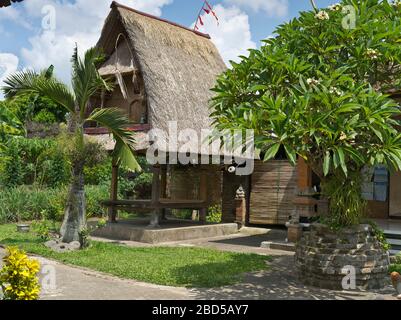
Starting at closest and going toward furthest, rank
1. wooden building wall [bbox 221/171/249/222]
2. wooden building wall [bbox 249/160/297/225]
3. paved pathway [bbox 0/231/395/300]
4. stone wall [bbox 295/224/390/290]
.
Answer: paved pathway [bbox 0/231/395/300], stone wall [bbox 295/224/390/290], wooden building wall [bbox 249/160/297/225], wooden building wall [bbox 221/171/249/222]

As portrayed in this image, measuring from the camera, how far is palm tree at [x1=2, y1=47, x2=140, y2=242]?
395 inches

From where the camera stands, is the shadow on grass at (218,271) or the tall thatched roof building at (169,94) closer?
the shadow on grass at (218,271)

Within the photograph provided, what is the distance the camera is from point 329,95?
5988 millimetres

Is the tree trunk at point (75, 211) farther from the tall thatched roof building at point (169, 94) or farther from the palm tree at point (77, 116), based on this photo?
the tall thatched roof building at point (169, 94)

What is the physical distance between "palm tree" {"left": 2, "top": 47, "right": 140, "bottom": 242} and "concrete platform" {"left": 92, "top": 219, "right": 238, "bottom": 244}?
2066 millimetres

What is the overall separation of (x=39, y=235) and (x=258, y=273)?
547 centimetres

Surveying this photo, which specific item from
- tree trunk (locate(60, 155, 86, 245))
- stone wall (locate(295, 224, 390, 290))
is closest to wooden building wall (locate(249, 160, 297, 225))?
tree trunk (locate(60, 155, 86, 245))

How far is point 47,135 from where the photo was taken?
27922mm

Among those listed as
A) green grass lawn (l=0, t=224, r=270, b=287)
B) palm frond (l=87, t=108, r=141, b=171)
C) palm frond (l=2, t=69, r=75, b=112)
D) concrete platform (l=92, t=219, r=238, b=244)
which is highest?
palm frond (l=2, t=69, r=75, b=112)

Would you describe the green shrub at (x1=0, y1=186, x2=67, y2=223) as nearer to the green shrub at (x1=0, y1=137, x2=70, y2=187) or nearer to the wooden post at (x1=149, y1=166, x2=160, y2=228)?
the green shrub at (x1=0, y1=137, x2=70, y2=187)

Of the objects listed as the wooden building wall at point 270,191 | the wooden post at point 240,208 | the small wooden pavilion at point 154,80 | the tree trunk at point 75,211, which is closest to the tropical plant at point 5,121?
the small wooden pavilion at point 154,80

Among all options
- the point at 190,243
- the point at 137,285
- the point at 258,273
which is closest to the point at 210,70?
the point at 190,243

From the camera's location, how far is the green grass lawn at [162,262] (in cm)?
733

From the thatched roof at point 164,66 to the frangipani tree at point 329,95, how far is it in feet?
16.6
